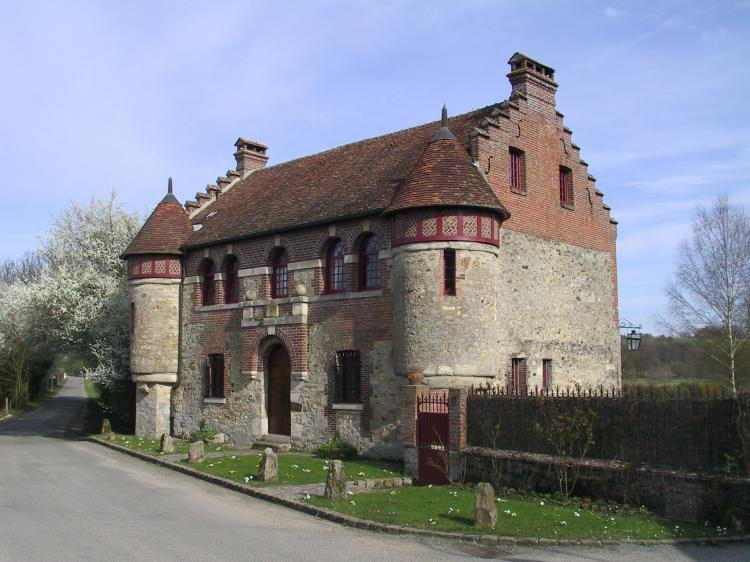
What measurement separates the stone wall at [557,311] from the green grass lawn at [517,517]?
536cm

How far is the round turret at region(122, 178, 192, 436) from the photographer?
997 inches

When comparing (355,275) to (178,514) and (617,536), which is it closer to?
(178,514)

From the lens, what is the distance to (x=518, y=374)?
1942cm

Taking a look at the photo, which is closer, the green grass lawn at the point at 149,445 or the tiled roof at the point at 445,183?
the tiled roof at the point at 445,183

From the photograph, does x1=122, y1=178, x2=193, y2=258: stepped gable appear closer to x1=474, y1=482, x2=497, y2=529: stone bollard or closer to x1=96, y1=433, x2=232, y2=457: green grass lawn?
x1=96, y1=433, x2=232, y2=457: green grass lawn

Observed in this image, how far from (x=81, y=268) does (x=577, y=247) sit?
19071 millimetres

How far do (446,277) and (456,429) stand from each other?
3786mm

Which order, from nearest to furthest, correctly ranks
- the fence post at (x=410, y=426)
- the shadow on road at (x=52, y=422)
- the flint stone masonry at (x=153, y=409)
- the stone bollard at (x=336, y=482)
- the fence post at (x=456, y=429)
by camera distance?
the stone bollard at (x=336, y=482) → the fence post at (x=456, y=429) → the fence post at (x=410, y=426) → the flint stone masonry at (x=153, y=409) → the shadow on road at (x=52, y=422)

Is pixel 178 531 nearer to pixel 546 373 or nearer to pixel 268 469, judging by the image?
pixel 268 469

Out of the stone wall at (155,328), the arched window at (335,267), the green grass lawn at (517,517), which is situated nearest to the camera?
the green grass lawn at (517,517)

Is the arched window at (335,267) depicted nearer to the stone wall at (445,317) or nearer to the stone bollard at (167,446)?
the stone wall at (445,317)

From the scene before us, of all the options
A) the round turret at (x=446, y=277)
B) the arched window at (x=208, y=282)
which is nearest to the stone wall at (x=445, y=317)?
the round turret at (x=446, y=277)

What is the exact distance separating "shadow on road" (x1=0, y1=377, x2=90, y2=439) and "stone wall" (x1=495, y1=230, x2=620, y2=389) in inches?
709

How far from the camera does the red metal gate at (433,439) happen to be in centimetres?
1529
